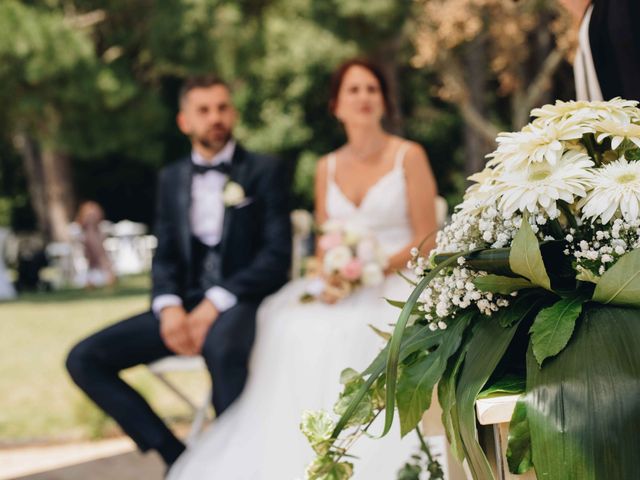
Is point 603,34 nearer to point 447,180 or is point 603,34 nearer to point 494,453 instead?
point 494,453

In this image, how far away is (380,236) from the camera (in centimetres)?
436

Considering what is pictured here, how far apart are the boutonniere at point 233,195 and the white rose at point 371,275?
69 cm

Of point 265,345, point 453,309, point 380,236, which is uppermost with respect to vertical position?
point 453,309

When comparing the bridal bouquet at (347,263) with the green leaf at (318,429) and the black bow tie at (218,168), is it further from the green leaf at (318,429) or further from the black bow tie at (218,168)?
the green leaf at (318,429)

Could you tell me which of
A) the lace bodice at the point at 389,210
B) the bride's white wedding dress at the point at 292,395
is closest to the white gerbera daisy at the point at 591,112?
the bride's white wedding dress at the point at 292,395

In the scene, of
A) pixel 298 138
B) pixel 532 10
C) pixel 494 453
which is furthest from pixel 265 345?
Answer: pixel 298 138

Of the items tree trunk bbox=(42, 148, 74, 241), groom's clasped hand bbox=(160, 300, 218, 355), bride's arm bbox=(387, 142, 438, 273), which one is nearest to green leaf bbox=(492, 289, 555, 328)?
groom's clasped hand bbox=(160, 300, 218, 355)

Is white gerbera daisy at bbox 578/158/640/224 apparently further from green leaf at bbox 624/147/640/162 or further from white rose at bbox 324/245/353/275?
white rose at bbox 324/245/353/275

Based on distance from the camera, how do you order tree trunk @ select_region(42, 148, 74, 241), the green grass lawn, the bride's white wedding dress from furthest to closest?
1. tree trunk @ select_region(42, 148, 74, 241)
2. the green grass lawn
3. the bride's white wedding dress

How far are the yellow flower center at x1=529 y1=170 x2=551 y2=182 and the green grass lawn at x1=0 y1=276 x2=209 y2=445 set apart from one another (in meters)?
4.57

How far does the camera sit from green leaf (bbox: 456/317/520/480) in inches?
58.0

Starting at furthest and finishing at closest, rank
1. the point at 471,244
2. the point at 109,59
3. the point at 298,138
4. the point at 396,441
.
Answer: the point at 298,138
the point at 109,59
the point at 396,441
the point at 471,244

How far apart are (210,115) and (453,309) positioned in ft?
9.06

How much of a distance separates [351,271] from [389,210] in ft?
1.96
